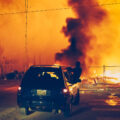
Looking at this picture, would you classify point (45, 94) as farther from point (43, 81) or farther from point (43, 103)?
point (43, 81)

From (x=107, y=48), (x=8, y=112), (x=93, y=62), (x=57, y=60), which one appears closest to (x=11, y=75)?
(x=57, y=60)

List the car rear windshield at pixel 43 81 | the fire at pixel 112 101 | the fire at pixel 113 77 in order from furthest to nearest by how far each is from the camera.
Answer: the fire at pixel 113 77, the fire at pixel 112 101, the car rear windshield at pixel 43 81

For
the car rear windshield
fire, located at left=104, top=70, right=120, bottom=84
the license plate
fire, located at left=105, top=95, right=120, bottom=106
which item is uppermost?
the car rear windshield

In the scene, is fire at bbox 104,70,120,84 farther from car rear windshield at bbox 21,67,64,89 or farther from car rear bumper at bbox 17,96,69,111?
car rear bumper at bbox 17,96,69,111

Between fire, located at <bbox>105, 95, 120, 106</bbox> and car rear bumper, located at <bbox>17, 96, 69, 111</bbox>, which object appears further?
fire, located at <bbox>105, 95, 120, 106</bbox>

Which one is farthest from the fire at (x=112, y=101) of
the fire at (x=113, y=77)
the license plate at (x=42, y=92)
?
the fire at (x=113, y=77)

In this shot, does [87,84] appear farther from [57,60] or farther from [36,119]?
[57,60]

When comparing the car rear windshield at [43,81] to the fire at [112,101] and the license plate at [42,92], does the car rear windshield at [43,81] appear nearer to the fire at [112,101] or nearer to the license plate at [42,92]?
the license plate at [42,92]

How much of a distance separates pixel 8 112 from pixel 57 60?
102 ft

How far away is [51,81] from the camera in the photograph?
745 centimetres

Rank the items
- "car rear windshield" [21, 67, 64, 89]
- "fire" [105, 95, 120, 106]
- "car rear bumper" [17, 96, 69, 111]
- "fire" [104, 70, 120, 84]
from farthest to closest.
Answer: "fire" [104, 70, 120, 84]
"fire" [105, 95, 120, 106]
"car rear windshield" [21, 67, 64, 89]
"car rear bumper" [17, 96, 69, 111]

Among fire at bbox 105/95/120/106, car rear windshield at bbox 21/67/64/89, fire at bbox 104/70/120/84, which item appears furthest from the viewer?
fire at bbox 104/70/120/84

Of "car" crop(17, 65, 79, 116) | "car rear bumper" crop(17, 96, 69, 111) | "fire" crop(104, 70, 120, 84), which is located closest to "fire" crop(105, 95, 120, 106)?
"car" crop(17, 65, 79, 116)

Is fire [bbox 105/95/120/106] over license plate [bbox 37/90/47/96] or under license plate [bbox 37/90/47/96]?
under
